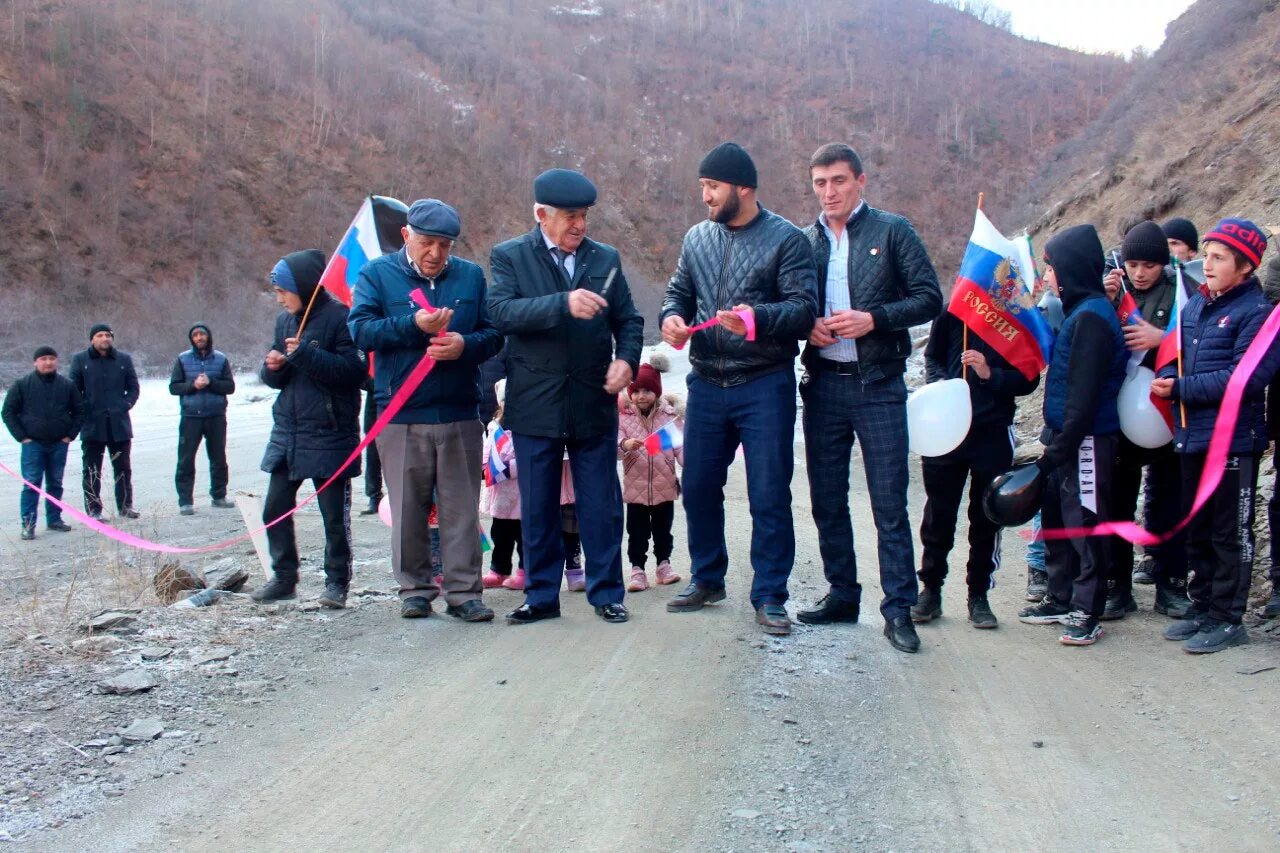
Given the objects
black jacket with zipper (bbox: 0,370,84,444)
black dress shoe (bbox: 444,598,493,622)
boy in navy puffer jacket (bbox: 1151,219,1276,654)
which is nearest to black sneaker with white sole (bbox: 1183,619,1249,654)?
boy in navy puffer jacket (bbox: 1151,219,1276,654)

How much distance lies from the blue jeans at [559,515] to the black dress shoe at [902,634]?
1484 mm

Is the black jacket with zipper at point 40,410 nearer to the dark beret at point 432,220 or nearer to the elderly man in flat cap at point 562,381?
the dark beret at point 432,220

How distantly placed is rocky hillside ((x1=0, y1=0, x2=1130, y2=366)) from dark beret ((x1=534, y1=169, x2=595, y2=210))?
26.1 metres

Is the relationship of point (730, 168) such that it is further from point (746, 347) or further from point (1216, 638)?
point (1216, 638)

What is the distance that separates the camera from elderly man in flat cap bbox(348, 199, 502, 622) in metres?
6.19

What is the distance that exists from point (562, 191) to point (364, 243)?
193 cm

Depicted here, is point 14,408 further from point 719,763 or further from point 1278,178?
point 1278,178

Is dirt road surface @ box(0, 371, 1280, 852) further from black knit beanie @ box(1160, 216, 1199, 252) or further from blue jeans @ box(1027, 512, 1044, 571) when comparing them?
black knit beanie @ box(1160, 216, 1199, 252)

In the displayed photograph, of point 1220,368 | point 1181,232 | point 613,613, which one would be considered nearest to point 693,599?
point 613,613

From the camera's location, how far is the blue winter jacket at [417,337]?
20.5 ft

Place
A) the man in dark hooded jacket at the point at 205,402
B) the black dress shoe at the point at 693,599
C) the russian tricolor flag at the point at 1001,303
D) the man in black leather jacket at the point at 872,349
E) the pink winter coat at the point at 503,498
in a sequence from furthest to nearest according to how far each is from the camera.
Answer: the man in dark hooded jacket at the point at 205,402 < the pink winter coat at the point at 503,498 < the black dress shoe at the point at 693,599 < the russian tricolor flag at the point at 1001,303 < the man in black leather jacket at the point at 872,349

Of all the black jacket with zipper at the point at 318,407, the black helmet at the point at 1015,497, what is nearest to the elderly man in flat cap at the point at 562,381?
the black jacket with zipper at the point at 318,407

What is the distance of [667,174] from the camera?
206 ft

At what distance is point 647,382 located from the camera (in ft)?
→ 25.7
